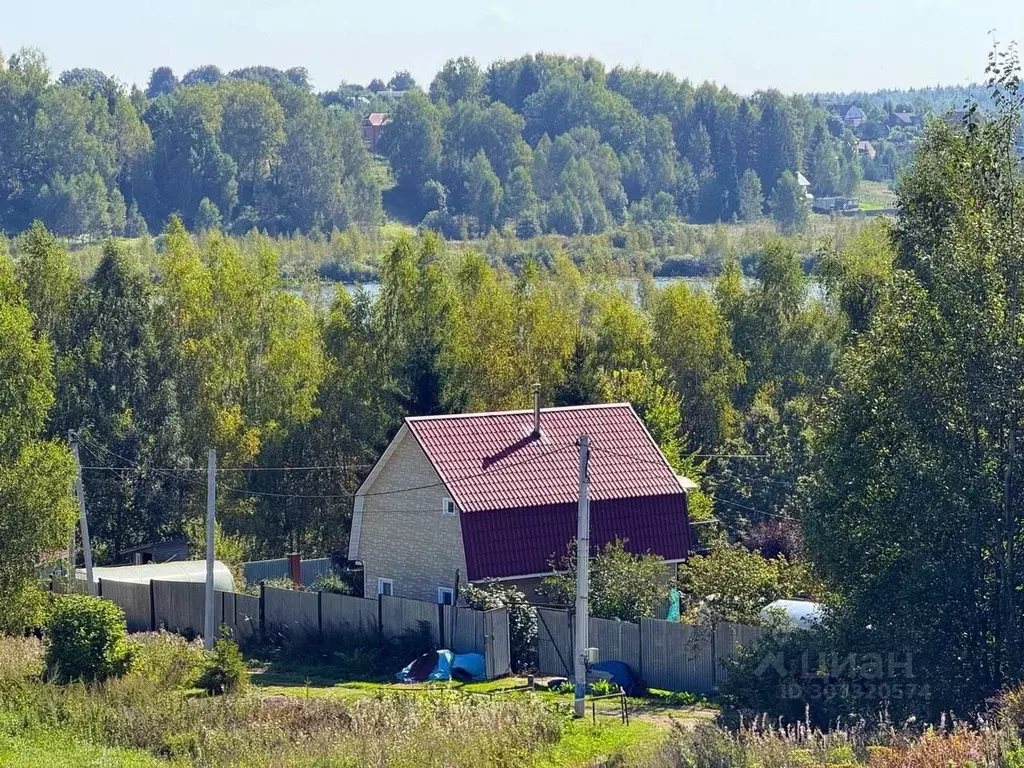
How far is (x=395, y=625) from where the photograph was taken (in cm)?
3042

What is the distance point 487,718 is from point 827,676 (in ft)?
14.9

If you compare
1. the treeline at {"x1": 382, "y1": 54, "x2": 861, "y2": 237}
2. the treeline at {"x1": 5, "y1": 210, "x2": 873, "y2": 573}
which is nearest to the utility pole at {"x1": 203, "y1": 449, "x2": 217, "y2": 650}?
the treeline at {"x1": 5, "y1": 210, "x2": 873, "y2": 573}

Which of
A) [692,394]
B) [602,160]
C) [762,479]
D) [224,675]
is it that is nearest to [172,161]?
[602,160]

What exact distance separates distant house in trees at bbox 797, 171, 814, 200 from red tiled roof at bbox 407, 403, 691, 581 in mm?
144437

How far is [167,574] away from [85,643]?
38.0ft

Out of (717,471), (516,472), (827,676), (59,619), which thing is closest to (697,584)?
(516,472)

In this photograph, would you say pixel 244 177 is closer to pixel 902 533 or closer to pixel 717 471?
pixel 717 471

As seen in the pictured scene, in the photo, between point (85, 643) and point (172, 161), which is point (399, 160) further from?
point (85, 643)

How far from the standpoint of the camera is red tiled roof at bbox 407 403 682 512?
3228 centimetres

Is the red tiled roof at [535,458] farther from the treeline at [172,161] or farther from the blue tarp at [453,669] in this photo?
the treeline at [172,161]

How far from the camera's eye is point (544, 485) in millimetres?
32625

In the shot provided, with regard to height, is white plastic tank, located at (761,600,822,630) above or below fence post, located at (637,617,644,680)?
above

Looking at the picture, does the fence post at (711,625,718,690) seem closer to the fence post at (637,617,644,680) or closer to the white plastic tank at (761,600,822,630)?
the white plastic tank at (761,600,822,630)

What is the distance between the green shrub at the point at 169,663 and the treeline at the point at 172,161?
116 m
